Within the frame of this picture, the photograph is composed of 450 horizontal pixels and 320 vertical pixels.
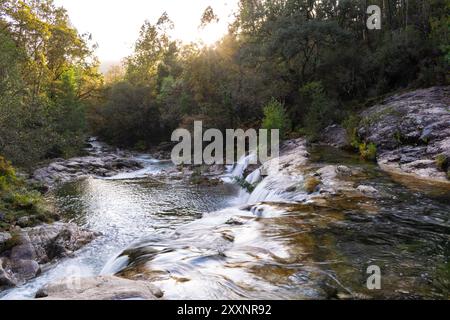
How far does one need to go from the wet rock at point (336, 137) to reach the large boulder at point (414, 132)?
1083mm

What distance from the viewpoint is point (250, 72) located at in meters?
28.0

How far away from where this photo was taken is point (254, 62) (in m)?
27.5

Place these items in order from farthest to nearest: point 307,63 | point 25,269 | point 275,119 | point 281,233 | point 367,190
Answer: point 307,63, point 275,119, point 367,190, point 25,269, point 281,233

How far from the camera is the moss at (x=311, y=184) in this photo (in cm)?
1096

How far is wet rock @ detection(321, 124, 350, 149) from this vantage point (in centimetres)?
1869

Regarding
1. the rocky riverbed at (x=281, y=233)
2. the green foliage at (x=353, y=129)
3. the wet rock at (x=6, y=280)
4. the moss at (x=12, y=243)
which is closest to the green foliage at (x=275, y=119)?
the green foliage at (x=353, y=129)

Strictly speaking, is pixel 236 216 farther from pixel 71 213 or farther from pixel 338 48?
pixel 338 48

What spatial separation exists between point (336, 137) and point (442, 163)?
8494mm

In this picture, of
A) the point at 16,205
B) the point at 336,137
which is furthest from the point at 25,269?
the point at 336,137

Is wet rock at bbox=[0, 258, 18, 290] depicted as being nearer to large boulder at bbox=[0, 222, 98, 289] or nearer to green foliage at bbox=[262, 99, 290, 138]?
large boulder at bbox=[0, 222, 98, 289]

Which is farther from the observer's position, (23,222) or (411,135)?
(411,135)

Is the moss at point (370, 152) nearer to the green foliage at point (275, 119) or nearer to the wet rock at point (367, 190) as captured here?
the wet rock at point (367, 190)

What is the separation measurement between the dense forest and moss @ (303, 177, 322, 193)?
9081 mm

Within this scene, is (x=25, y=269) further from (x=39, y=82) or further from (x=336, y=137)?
(x=39, y=82)
